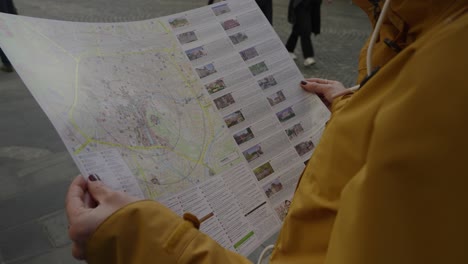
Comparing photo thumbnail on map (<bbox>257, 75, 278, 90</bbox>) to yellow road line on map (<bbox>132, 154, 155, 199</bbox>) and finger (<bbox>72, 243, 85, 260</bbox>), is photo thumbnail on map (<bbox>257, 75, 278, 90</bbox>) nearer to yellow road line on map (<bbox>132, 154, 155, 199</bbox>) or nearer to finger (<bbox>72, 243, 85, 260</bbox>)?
yellow road line on map (<bbox>132, 154, 155, 199</bbox>)

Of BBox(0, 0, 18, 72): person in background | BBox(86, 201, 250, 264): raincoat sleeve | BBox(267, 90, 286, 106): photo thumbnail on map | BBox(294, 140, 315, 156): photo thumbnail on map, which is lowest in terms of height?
BBox(294, 140, 315, 156): photo thumbnail on map

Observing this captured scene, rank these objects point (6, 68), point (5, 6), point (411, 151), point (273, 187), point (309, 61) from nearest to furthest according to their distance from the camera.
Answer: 1. point (411, 151)
2. point (273, 187)
3. point (5, 6)
4. point (6, 68)
5. point (309, 61)

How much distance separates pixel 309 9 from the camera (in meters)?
4.70

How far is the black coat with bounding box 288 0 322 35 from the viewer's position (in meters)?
4.55

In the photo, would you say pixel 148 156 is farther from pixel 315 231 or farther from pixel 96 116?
pixel 315 231

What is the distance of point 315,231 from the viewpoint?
68cm

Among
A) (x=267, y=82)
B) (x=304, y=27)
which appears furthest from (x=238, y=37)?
(x=304, y=27)

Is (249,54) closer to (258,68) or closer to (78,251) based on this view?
(258,68)

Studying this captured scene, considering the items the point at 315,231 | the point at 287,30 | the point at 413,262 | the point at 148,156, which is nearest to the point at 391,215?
the point at 413,262

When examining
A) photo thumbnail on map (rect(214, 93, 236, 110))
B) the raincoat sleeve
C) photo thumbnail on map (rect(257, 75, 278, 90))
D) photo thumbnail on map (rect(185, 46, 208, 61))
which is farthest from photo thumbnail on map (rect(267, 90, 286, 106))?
the raincoat sleeve

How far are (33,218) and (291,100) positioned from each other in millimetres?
1692

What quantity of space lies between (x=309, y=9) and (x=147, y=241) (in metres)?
4.45

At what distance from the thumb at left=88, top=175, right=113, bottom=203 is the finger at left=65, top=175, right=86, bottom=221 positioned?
0.02m

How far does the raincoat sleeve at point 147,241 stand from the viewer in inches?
27.8
